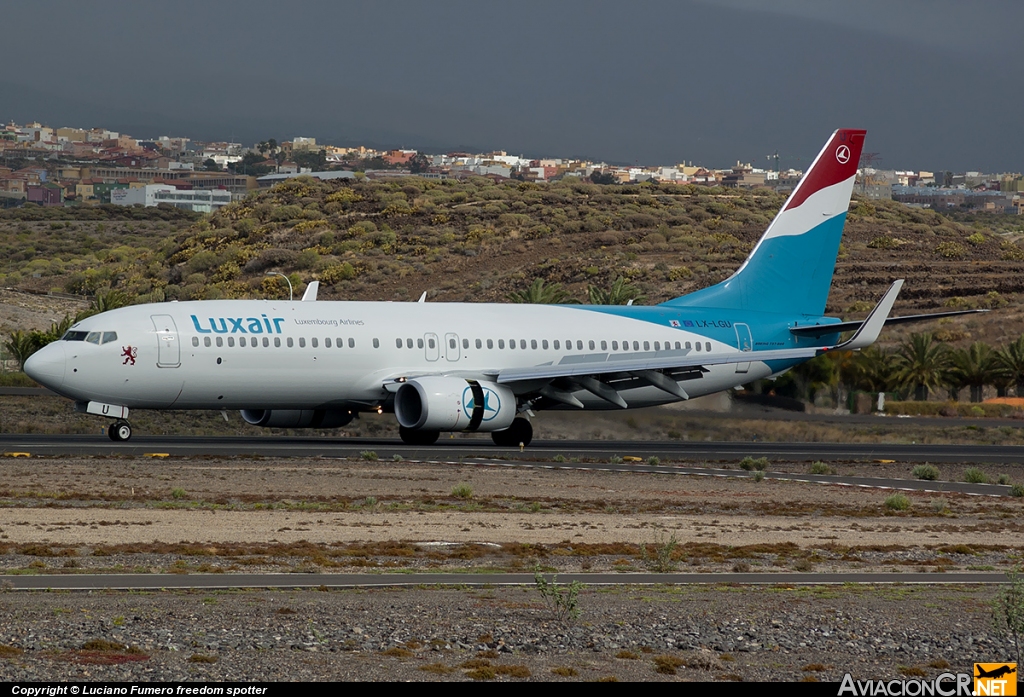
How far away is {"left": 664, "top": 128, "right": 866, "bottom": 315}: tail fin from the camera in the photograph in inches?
1828

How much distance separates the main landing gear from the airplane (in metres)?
0.04

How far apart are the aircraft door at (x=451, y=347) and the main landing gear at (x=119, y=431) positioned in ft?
28.7

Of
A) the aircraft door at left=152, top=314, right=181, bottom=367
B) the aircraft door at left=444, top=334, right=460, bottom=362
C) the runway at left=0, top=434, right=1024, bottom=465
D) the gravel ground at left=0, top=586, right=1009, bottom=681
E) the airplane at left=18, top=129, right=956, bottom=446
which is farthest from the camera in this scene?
the aircraft door at left=444, top=334, right=460, bottom=362

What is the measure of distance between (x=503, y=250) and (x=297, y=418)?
6709cm

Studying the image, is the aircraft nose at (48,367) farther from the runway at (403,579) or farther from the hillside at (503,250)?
the hillside at (503,250)

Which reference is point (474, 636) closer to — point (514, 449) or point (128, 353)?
point (128, 353)

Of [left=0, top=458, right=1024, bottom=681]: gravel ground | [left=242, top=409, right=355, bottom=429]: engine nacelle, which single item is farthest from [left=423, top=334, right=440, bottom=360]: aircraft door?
[left=0, top=458, right=1024, bottom=681]: gravel ground

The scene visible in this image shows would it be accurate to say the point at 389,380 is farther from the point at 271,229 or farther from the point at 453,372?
the point at 271,229

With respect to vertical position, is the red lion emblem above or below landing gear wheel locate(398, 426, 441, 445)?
above

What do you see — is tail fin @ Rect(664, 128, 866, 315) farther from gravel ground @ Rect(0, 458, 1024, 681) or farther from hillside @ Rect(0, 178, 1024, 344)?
hillside @ Rect(0, 178, 1024, 344)

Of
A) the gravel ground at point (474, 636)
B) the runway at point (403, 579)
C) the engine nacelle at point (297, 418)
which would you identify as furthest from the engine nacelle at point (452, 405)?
the gravel ground at point (474, 636)

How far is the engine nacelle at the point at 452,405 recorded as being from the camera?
3681 centimetres

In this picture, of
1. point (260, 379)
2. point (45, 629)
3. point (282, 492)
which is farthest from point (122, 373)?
point (45, 629)

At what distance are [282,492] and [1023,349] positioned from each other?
44732mm
